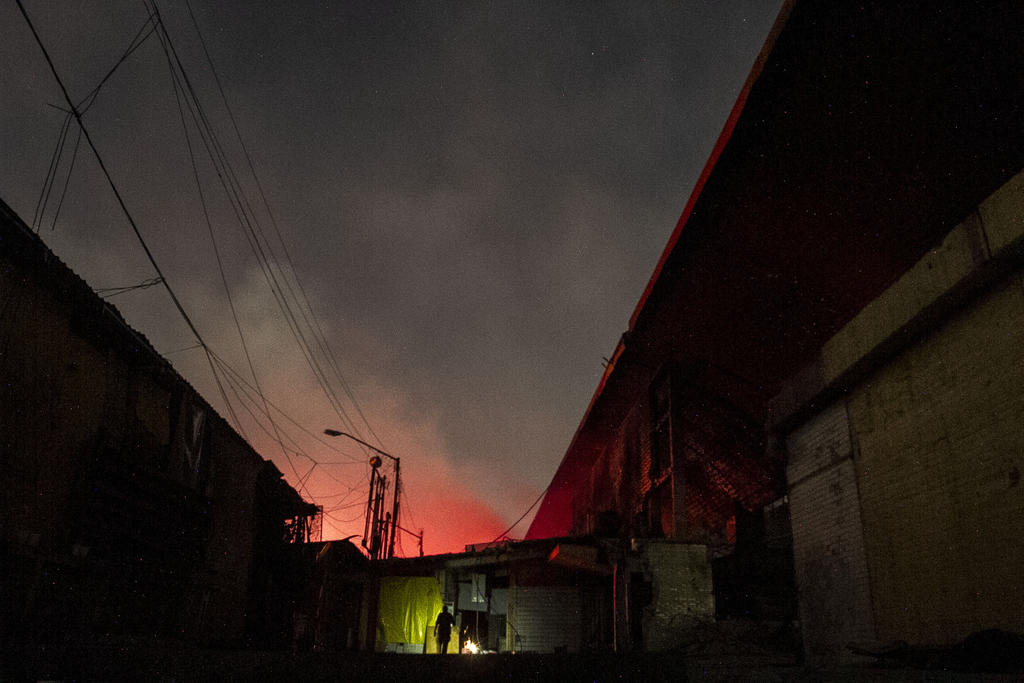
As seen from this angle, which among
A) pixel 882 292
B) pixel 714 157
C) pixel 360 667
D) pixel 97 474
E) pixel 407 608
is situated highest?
pixel 714 157

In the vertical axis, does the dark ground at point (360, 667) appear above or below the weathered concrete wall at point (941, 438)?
below

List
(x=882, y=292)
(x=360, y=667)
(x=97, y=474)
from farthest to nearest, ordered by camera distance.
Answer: (x=97, y=474) < (x=882, y=292) < (x=360, y=667)

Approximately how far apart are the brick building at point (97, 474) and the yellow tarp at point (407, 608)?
765 centimetres

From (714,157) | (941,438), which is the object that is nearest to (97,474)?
(714,157)

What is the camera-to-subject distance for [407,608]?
22.2 m

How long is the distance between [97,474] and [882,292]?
36.5 ft

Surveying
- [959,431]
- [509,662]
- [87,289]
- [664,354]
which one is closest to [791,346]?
[664,354]

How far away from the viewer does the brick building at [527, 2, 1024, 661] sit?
4824 millimetres

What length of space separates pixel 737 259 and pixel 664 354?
380 centimetres

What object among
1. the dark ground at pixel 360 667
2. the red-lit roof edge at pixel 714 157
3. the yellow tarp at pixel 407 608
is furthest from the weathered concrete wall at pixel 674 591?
the yellow tarp at pixel 407 608

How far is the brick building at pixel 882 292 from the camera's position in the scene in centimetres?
482

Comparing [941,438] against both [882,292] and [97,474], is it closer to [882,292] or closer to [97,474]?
[882,292]

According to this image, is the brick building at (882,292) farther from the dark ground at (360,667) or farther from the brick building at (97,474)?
the brick building at (97,474)

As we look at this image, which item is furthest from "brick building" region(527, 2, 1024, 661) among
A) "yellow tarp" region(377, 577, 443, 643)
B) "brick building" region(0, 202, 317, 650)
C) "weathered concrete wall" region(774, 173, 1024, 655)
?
"yellow tarp" region(377, 577, 443, 643)
